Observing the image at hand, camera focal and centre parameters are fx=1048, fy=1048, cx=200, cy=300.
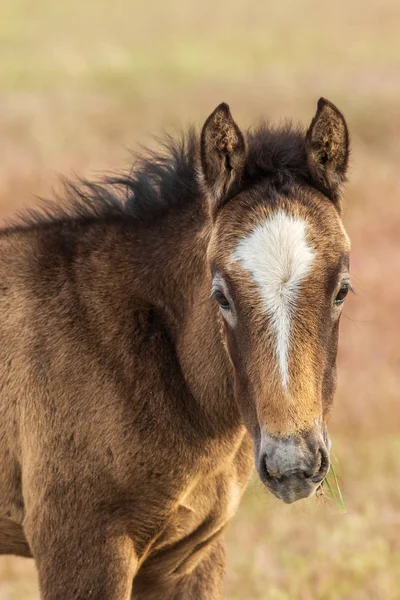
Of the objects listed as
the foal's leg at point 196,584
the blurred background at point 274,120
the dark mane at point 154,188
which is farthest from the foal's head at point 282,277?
the foal's leg at point 196,584

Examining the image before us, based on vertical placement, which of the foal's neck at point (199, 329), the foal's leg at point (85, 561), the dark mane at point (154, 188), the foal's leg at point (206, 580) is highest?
the dark mane at point (154, 188)

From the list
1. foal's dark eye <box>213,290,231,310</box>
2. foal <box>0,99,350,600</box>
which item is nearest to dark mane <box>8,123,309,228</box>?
foal <box>0,99,350,600</box>

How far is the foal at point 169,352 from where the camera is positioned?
4.27 meters

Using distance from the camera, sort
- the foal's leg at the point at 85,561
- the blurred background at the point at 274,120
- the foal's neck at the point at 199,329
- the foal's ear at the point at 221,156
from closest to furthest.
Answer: the foal's ear at the point at 221,156
the foal's leg at the point at 85,561
the foal's neck at the point at 199,329
the blurred background at the point at 274,120

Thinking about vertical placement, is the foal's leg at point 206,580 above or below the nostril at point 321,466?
below

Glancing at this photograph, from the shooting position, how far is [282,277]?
4234 millimetres

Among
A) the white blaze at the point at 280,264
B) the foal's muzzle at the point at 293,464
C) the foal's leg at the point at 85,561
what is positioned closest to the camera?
the foal's muzzle at the point at 293,464

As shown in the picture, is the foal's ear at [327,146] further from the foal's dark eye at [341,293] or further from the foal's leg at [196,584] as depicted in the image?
the foal's leg at [196,584]

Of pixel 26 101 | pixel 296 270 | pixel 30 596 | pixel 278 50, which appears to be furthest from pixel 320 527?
pixel 278 50

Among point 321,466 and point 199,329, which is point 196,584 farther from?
point 321,466

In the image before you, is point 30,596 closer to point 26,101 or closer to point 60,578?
point 60,578

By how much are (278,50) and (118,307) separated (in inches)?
1278

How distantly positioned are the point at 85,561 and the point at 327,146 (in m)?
2.17

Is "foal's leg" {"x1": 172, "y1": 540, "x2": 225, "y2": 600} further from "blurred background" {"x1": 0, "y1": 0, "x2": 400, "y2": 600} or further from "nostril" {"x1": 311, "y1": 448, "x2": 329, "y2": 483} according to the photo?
"nostril" {"x1": 311, "y1": 448, "x2": 329, "y2": 483}
